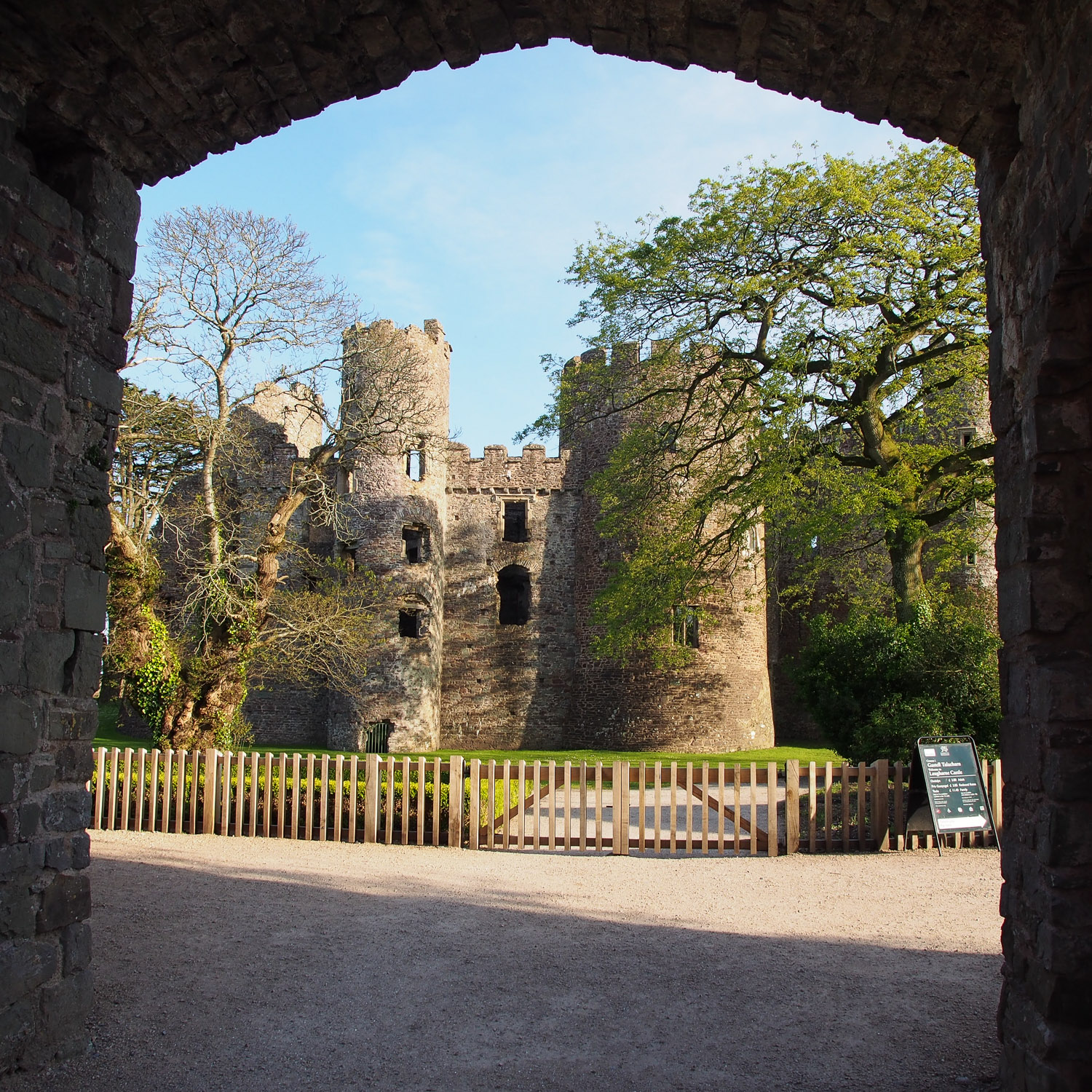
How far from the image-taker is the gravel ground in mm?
4430

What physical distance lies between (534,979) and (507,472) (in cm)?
2263

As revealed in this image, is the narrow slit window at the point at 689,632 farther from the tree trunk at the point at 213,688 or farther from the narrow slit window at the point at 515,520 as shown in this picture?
the tree trunk at the point at 213,688

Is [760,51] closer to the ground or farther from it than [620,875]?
farther from it

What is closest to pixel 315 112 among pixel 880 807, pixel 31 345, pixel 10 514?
pixel 31 345

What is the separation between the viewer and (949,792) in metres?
10.8

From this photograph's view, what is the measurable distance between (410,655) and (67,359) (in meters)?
20.9

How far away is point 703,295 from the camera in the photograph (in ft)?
47.6

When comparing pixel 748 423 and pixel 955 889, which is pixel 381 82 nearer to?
pixel 955 889

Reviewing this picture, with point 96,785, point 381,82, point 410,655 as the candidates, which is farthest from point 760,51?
point 410,655

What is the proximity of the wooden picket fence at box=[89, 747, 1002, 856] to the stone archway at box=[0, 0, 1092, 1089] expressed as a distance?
22.7ft

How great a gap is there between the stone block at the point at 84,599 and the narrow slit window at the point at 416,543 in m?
21.2

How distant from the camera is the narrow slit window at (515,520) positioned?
28156 millimetres

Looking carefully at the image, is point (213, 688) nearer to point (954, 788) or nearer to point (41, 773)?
point (954, 788)

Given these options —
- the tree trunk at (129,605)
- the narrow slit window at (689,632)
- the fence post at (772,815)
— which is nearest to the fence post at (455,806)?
the fence post at (772,815)
